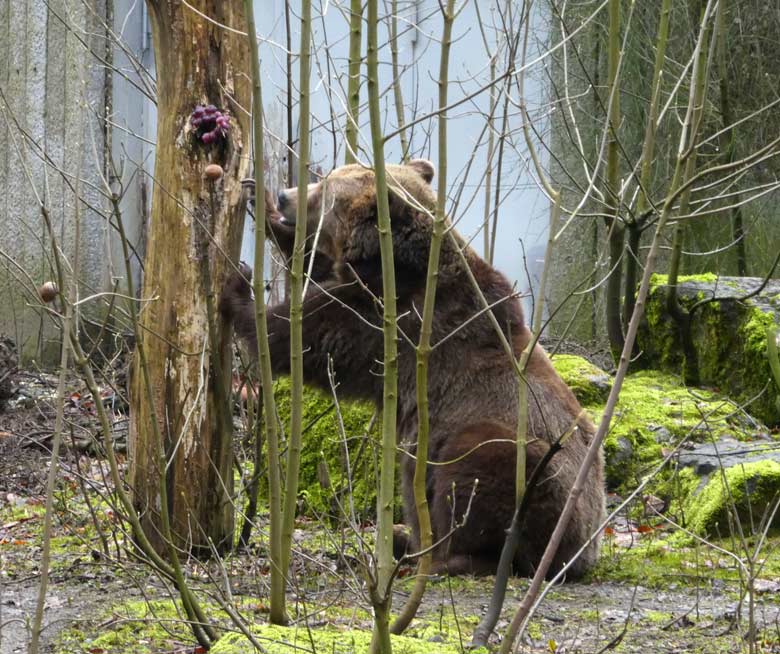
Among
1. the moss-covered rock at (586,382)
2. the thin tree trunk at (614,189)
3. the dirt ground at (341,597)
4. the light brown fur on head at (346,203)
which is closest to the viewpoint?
the dirt ground at (341,597)

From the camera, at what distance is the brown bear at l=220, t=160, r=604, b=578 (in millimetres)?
5773

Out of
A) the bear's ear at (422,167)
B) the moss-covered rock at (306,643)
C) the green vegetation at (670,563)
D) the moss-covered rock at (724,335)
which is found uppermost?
the bear's ear at (422,167)

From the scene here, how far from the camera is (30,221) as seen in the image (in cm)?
1151

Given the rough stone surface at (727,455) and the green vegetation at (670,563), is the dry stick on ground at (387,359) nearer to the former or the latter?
the green vegetation at (670,563)

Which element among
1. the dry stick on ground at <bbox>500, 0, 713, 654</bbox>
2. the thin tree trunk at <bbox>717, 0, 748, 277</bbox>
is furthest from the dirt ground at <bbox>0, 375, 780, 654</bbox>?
the thin tree trunk at <bbox>717, 0, 748, 277</bbox>

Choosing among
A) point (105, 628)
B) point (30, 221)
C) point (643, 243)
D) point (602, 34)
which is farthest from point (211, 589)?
point (602, 34)

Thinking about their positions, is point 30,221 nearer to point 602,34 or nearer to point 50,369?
point 50,369

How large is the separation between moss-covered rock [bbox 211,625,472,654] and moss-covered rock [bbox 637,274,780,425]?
591 cm

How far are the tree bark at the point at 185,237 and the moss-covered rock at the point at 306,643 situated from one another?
1.92 meters

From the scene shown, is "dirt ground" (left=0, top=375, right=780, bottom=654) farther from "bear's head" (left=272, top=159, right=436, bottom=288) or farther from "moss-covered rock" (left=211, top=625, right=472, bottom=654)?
"bear's head" (left=272, top=159, right=436, bottom=288)

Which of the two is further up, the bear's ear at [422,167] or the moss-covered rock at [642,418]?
the bear's ear at [422,167]

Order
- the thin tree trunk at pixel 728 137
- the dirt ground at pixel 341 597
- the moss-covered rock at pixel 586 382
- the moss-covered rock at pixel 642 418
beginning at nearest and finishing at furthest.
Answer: the dirt ground at pixel 341 597 → the moss-covered rock at pixel 642 418 → the moss-covered rock at pixel 586 382 → the thin tree trunk at pixel 728 137

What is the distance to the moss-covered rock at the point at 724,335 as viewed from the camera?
8.77 metres

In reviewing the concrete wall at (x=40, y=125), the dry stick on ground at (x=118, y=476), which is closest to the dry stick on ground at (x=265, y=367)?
the dry stick on ground at (x=118, y=476)
